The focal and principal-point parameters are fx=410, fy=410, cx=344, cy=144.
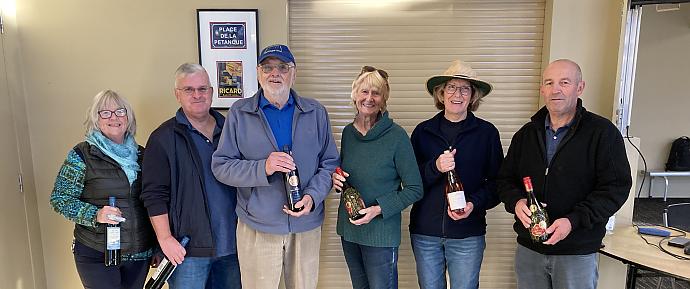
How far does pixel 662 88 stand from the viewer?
4.85m

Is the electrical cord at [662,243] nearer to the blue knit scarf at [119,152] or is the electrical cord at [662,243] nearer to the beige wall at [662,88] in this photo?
the blue knit scarf at [119,152]

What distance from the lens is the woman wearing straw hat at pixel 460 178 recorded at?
1639 millimetres

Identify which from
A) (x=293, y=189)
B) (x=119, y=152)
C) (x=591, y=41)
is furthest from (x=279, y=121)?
(x=591, y=41)

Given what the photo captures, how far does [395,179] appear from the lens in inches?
64.4

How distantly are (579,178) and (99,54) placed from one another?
230cm

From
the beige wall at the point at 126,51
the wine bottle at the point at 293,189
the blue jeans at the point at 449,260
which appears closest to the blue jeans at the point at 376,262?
the blue jeans at the point at 449,260

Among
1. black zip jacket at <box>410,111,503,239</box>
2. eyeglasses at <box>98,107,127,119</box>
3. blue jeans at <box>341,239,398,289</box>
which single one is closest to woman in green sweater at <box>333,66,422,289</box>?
blue jeans at <box>341,239,398,289</box>

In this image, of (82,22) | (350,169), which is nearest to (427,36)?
(350,169)

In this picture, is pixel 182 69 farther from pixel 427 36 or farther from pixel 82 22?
pixel 427 36

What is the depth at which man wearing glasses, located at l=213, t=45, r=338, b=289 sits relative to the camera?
1514 millimetres

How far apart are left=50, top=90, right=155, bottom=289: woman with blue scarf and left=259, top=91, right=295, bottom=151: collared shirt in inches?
23.1

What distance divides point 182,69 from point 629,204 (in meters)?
2.28

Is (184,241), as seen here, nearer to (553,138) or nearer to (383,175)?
(383,175)

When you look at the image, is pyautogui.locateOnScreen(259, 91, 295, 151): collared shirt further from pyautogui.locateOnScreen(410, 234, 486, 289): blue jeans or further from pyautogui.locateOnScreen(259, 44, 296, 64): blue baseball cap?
pyautogui.locateOnScreen(410, 234, 486, 289): blue jeans
